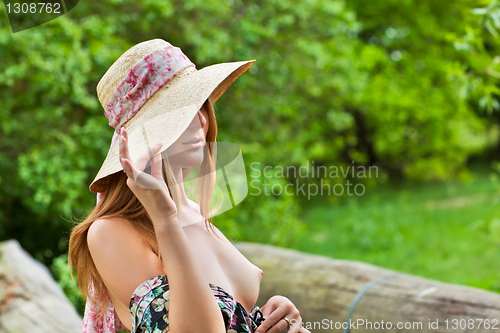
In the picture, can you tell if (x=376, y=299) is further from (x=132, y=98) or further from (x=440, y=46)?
(x=440, y=46)

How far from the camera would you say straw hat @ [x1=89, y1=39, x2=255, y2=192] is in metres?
1.23

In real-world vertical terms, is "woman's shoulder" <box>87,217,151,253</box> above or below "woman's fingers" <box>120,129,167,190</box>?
below

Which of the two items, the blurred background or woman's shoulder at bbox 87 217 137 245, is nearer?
woman's shoulder at bbox 87 217 137 245

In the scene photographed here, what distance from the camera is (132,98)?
1.32 meters

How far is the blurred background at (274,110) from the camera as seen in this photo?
3.99 meters

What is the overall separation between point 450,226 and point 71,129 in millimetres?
5886

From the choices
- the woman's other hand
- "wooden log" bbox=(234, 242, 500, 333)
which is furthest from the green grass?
the woman's other hand

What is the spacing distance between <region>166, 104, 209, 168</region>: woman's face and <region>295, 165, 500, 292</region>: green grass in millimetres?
3076

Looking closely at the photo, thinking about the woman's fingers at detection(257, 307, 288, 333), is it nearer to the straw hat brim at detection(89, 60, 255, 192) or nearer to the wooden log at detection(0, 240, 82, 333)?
the straw hat brim at detection(89, 60, 255, 192)

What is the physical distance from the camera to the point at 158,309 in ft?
3.71

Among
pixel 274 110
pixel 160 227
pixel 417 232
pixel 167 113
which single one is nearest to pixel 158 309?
pixel 160 227

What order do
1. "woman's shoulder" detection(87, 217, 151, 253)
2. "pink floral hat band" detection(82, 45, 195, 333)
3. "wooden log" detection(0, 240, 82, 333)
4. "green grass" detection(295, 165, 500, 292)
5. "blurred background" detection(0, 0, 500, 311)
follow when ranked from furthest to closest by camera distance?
"green grass" detection(295, 165, 500, 292)
"blurred background" detection(0, 0, 500, 311)
"wooden log" detection(0, 240, 82, 333)
"pink floral hat band" detection(82, 45, 195, 333)
"woman's shoulder" detection(87, 217, 151, 253)

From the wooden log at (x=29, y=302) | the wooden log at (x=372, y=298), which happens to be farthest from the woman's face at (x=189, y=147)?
the wooden log at (x=29, y=302)

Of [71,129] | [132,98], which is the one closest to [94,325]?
[132,98]
